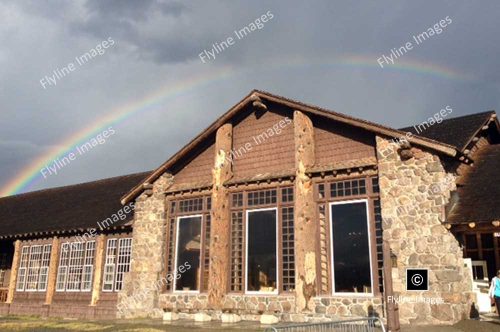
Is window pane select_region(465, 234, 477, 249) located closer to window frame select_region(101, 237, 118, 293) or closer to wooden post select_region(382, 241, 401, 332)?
wooden post select_region(382, 241, 401, 332)

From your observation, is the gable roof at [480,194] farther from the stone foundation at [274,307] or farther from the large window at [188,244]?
the large window at [188,244]

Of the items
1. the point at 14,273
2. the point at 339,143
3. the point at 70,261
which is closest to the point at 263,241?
the point at 339,143

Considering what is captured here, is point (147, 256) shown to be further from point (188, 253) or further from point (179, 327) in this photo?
point (179, 327)

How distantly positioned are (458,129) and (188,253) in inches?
418

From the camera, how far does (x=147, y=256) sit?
18453 mm

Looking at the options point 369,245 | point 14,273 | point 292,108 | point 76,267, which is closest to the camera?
point 369,245

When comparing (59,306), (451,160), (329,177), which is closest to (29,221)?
(59,306)

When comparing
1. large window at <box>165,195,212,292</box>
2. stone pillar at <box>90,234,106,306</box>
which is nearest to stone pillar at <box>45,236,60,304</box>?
stone pillar at <box>90,234,106,306</box>

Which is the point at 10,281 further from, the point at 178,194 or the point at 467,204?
the point at 467,204

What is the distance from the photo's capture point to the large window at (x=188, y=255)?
56.8 feet

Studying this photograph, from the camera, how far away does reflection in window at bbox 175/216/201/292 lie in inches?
683

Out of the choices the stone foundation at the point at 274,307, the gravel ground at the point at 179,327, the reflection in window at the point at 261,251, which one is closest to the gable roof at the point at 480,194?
the gravel ground at the point at 179,327

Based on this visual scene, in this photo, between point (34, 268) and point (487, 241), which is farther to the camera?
point (34, 268)

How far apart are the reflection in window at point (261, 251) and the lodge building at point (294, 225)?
1.6 inches
